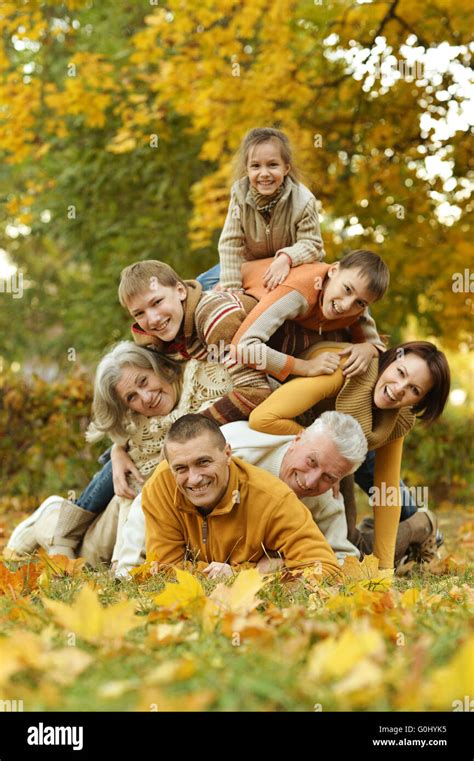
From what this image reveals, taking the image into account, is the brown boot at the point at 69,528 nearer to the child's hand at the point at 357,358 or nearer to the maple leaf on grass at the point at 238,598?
the child's hand at the point at 357,358

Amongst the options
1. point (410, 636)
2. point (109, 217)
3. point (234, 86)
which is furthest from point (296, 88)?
point (410, 636)

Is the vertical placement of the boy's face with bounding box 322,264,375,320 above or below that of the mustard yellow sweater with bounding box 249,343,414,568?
above

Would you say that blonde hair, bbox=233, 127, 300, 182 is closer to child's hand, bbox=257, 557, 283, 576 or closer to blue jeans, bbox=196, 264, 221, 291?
blue jeans, bbox=196, 264, 221, 291

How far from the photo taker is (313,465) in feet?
11.6

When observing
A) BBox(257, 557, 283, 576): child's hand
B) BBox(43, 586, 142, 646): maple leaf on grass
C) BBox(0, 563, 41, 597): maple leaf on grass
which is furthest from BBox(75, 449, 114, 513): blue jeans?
BBox(43, 586, 142, 646): maple leaf on grass

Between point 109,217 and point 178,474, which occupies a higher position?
point 109,217

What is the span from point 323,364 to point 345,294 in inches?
12.5

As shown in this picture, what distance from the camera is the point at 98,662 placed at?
70.8 inches

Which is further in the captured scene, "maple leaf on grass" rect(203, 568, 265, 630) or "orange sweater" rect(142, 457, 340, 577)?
"orange sweater" rect(142, 457, 340, 577)

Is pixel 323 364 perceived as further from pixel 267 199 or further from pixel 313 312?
pixel 267 199

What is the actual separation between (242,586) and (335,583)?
83cm

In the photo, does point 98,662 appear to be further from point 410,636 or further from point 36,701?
point 410,636

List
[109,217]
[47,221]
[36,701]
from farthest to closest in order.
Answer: [47,221] < [109,217] < [36,701]

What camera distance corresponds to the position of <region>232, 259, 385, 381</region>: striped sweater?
3.81 meters
